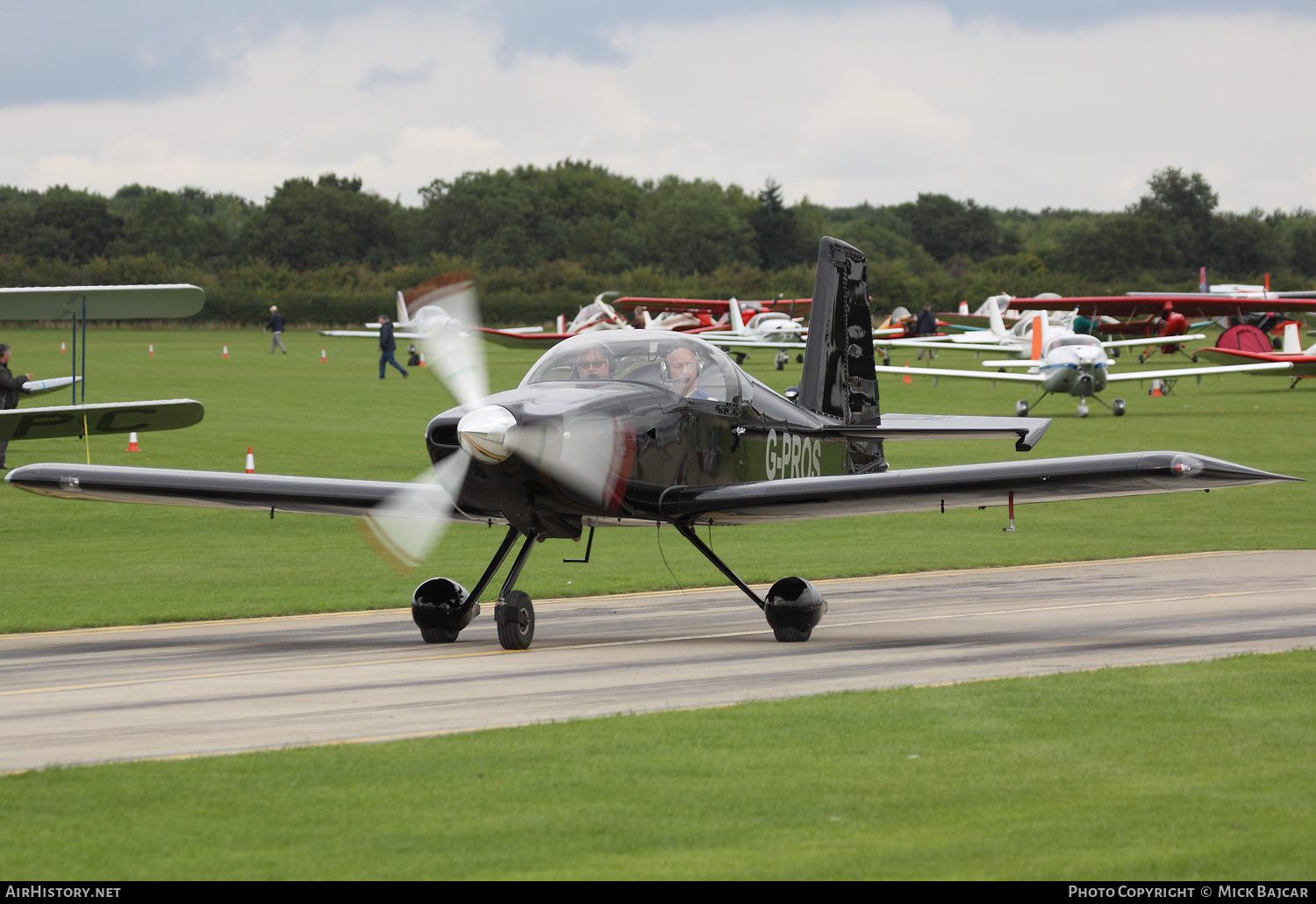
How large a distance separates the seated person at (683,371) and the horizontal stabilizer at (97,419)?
1191 centimetres

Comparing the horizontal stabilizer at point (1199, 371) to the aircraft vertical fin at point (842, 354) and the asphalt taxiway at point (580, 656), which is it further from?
the aircraft vertical fin at point (842, 354)

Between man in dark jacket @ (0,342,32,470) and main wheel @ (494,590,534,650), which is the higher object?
man in dark jacket @ (0,342,32,470)

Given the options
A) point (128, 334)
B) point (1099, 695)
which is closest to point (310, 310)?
point (128, 334)

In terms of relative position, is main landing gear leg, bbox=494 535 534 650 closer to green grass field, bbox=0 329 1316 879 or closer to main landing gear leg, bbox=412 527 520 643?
main landing gear leg, bbox=412 527 520 643

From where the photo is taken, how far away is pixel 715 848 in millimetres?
5926

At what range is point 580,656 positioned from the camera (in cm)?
1170

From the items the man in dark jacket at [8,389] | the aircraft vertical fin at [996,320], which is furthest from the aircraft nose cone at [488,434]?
the aircraft vertical fin at [996,320]

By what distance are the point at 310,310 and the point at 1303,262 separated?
4105 inches

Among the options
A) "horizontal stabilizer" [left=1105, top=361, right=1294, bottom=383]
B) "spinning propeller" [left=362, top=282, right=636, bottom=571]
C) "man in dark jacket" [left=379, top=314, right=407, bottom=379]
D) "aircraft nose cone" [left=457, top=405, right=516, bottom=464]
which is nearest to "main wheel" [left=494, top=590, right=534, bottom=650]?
"spinning propeller" [left=362, top=282, right=636, bottom=571]

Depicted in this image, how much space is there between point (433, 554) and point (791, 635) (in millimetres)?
8144

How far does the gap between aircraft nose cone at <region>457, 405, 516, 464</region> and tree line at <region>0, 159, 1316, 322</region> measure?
100 meters

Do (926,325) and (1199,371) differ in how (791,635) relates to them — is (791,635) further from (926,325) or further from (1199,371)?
(926,325)

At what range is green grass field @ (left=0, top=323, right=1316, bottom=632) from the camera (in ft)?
53.6
